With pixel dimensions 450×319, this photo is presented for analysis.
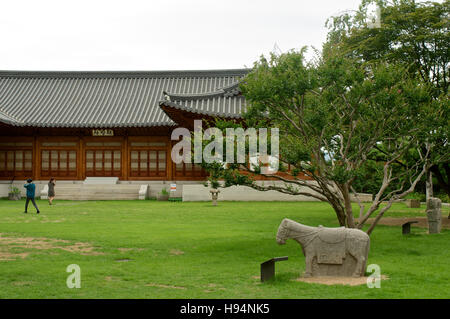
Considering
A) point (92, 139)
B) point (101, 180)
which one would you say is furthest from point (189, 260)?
point (92, 139)

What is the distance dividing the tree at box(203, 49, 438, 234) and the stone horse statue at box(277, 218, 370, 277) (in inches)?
89.8

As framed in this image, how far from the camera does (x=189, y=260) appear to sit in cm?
1135

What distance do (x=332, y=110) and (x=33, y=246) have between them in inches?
334

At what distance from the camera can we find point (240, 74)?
39031 millimetres

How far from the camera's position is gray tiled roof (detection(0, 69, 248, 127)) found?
3228cm

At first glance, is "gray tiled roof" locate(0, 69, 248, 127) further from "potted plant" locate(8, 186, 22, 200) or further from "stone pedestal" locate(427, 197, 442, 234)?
"stone pedestal" locate(427, 197, 442, 234)

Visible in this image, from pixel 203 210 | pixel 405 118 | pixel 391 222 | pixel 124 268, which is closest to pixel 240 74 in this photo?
pixel 203 210

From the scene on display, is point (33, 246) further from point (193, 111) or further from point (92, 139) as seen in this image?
point (92, 139)

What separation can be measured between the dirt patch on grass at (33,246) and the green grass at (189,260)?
0.50 feet

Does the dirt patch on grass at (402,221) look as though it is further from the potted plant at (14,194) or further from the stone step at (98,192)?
the potted plant at (14,194)

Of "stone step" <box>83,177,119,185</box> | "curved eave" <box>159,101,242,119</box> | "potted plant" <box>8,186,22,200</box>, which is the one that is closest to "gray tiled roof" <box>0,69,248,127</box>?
"curved eave" <box>159,101,242,119</box>

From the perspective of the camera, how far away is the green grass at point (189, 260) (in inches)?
334

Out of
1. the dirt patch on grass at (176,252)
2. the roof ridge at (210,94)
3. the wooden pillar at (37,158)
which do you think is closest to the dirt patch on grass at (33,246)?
the dirt patch on grass at (176,252)
